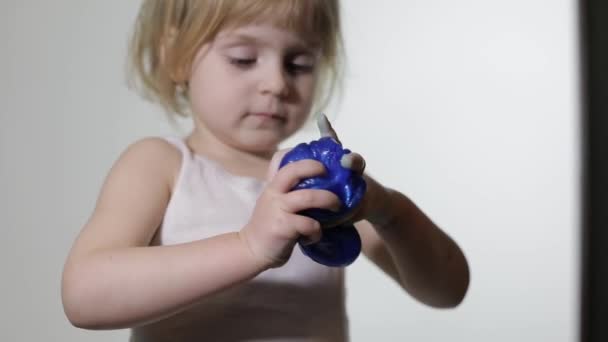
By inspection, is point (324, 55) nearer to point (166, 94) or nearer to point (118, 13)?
point (166, 94)

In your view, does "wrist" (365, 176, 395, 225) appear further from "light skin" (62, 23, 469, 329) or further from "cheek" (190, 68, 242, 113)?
"cheek" (190, 68, 242, 113)

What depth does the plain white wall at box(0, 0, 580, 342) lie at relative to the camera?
991mm

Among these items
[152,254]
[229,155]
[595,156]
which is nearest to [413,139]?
[595,156]

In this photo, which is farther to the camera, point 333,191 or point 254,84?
point 254,84

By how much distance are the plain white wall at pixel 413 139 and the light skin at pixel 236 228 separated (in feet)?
1.33

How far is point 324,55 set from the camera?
0.64m

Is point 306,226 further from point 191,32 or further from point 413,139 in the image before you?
point 413,139

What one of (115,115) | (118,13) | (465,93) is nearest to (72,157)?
(115,115)

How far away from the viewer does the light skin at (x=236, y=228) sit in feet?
1.45

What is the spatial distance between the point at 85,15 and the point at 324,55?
1.52 ft

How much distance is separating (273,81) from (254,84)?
1cm

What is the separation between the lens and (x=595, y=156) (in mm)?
706

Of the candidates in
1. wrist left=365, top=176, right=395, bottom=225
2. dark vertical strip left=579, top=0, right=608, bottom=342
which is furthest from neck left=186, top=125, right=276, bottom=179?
dark vertical strip left=579, top=0, right=608, bottom=342

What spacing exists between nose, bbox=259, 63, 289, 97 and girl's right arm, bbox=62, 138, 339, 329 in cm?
10
